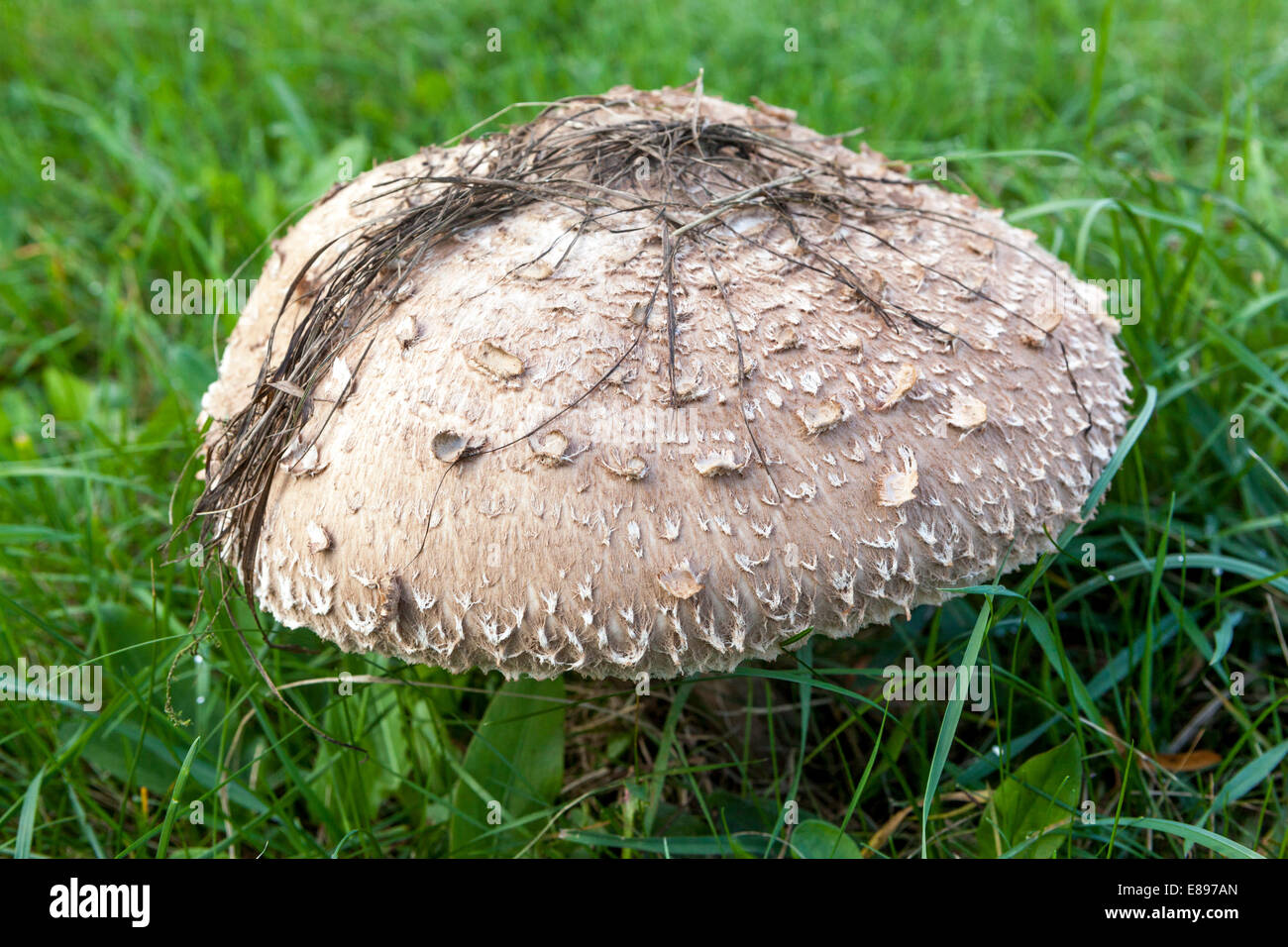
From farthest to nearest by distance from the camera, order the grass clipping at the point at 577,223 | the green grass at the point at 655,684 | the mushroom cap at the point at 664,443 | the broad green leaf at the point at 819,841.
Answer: the green grass at the point at 655,684, the broad green leaf at the point at 819,841, the grass clipping at the point at 577,223, the mushroom cap at the point at 664,443

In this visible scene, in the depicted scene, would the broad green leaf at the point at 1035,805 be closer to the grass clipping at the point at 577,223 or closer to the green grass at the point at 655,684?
the green grass at the point at 655,684

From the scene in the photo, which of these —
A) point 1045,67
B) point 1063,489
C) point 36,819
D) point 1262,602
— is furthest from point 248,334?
point 1045,67

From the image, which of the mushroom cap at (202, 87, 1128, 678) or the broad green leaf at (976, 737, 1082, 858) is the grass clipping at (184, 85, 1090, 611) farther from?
the broad green leaf at (976, 737, 1082, 858)

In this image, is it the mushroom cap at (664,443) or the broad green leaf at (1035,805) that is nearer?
the mushroom cap at (664,443)

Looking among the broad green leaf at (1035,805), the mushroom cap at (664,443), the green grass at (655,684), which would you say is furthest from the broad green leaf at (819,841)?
the mushroom cap at (664,443)

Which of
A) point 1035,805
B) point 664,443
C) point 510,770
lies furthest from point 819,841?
point 664,443

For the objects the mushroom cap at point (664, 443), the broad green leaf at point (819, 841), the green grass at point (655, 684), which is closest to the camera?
the mushroom cap at point (664, 443)

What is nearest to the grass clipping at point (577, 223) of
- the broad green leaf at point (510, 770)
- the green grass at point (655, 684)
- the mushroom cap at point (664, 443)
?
the mushroom cap at point (664, 443)

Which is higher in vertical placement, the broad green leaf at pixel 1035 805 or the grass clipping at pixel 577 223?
the grass clipping at pixel 577 223
